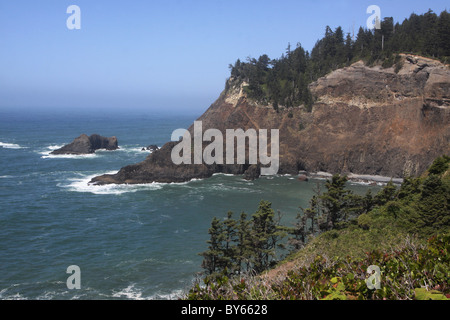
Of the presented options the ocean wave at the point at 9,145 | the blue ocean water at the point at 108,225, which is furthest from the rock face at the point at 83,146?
the ocean wave at the point at 9,145

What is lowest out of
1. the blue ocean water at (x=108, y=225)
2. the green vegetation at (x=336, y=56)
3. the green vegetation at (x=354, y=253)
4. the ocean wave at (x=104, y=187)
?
the blue ocean water at (x=108, y=225)

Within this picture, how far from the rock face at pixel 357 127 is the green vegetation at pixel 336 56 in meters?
2.48

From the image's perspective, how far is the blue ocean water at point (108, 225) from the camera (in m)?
32.2

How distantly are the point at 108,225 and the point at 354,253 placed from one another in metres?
32.2

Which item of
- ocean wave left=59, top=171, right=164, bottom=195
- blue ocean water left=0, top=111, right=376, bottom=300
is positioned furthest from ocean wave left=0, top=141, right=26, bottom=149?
ocean wave left=59, top=171, right=164, bottom=195

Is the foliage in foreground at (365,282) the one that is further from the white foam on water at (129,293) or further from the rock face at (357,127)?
the rock face at (357,127)

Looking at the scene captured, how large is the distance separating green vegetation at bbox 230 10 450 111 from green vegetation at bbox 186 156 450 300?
140 ft

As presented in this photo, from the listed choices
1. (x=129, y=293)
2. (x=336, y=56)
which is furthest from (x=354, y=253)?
(x=336, y=56)

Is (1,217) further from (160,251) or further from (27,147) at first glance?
(27,147)

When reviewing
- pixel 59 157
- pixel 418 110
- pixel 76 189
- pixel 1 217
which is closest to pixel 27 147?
pixel 59 157

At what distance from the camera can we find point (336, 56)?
86312 mm

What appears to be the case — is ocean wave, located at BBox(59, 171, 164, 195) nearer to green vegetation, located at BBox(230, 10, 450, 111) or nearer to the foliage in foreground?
green vegetation, located at BBox(230, 10, 450, 111)

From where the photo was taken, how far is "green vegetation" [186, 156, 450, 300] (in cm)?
1073

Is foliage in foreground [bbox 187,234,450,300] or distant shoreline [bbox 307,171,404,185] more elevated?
foliage in foreground [bbox 187,234,450,300]
